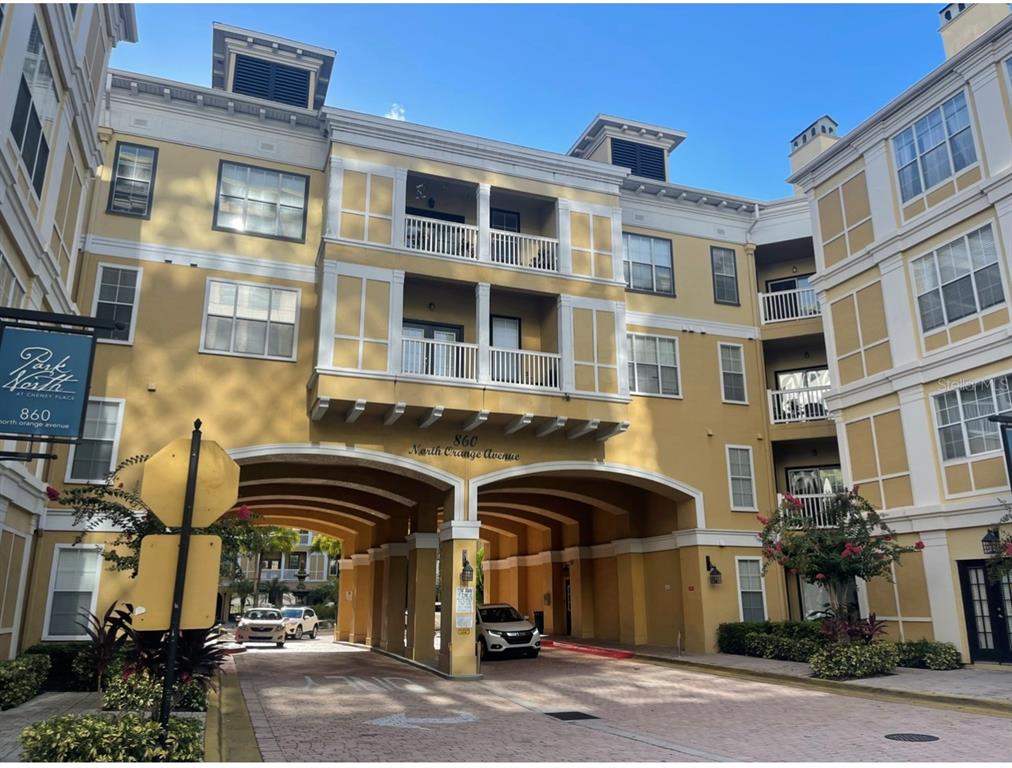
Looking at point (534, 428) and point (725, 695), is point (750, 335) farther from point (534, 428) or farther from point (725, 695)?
point (725, 695)

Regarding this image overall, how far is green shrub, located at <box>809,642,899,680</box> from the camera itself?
51.8 ft

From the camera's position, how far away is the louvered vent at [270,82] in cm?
2252

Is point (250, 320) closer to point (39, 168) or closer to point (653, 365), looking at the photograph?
point (39, 168)

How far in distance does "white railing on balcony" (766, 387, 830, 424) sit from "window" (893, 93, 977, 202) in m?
7.03

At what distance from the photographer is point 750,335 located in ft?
82.8

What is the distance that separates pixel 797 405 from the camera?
24.8 m

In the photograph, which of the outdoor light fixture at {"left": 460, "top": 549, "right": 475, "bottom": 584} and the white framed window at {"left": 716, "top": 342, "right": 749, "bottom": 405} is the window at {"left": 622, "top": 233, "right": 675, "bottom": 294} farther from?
the outdoor light fixture at {"left": 460, "top": 549, "right": 475, "bottom": 584}

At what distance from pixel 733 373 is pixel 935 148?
8.56 metres

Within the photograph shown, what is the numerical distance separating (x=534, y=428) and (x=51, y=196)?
12.0m

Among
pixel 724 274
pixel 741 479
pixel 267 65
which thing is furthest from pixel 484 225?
pixel 741 479

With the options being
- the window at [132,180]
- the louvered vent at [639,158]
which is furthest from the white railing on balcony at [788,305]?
the window at [132,180]

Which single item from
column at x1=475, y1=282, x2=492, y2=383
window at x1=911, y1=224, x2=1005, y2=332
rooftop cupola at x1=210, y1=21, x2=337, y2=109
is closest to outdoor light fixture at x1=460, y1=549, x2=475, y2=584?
column at x1=475, y1=282, x2=492, y2=383

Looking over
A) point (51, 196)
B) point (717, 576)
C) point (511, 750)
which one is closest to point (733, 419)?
point (717, 576)

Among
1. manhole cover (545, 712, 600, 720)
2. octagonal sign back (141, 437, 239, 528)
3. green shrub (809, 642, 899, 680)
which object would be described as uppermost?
octagonal sign back (141, 437, 239, 528)
